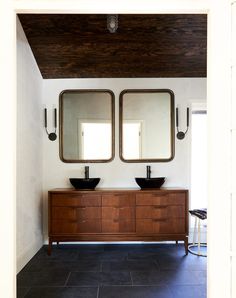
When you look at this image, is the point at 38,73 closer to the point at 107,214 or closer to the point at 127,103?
the point at 127,103

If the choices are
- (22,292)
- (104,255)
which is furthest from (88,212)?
(22,292)

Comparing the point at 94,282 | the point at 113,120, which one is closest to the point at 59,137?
the point at 113,120

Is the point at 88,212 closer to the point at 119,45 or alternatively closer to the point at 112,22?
the point at 119,45

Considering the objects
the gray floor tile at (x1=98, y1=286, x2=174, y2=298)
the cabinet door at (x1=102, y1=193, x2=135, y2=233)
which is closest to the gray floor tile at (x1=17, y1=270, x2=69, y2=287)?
the gray floor tile at (x1=98, y1=286, x2=174, y2=298)

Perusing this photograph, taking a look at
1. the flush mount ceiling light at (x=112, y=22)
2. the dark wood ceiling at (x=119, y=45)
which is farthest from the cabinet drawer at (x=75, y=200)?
the flush mount ceiling light at (x=112, y=22)

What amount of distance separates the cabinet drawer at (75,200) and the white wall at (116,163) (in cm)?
51

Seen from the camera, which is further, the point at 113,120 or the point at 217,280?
the point at 113,120

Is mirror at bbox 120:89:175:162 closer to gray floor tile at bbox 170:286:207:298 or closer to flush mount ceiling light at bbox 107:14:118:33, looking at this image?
flush mount ceiling light at bbox 107:14:118:33

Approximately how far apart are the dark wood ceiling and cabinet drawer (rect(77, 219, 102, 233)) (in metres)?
2.01

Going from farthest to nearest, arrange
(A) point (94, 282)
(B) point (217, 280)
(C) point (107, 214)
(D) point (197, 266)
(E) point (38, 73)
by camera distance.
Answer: (E) point (38, 73) < (C) point (107, 214) < (D) point (197, 266) < (A) point (94, 282) < (B) point (217, 280)

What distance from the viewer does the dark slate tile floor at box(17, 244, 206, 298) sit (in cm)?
254

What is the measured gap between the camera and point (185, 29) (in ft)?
10.6

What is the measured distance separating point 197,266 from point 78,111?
2.52 metres

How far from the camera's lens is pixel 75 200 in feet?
11.6
